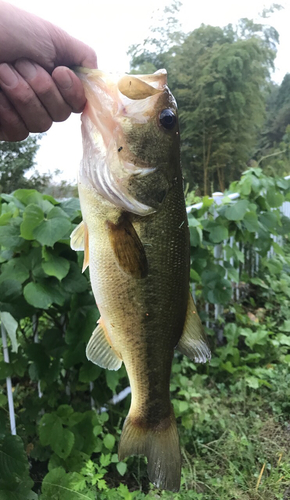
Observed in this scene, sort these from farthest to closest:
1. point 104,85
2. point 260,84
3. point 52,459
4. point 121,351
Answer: point 260,84
point 52,459
point 121,351
point 104,85

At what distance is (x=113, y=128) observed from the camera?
1100 mm

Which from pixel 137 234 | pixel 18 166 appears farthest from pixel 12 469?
pixel 18 166

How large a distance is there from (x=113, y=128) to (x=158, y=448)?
1.07 m

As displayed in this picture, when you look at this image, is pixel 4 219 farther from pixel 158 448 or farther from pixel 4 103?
pixel 158 448

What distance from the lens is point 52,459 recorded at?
6.77 feet

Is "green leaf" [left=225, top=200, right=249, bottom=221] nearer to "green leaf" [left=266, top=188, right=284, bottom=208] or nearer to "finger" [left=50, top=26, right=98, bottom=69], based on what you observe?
"green leaf" [left=266, top=188, right=284, bottom=208]

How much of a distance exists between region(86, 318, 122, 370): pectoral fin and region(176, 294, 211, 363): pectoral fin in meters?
0.23

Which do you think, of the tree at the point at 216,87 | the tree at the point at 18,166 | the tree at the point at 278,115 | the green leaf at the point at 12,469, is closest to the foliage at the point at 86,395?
the green leaf at the point at 12,469

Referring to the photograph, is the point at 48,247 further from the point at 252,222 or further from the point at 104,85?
the point at 252,222

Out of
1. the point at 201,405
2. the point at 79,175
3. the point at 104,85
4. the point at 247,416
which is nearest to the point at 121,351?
the point at 79,175

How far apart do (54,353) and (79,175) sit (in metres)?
1.31

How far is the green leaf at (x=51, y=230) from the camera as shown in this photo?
1.80 metres

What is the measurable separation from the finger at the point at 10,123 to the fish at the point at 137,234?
0.81ft

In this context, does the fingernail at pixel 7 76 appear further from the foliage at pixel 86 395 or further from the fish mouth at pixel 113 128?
the foliage at pixel 86 395
